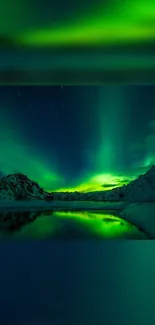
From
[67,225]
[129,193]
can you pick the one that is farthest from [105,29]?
[67,225]

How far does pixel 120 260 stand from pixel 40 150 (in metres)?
1.94

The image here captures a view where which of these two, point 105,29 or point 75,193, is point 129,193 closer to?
point 75,193

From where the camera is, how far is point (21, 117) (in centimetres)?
499

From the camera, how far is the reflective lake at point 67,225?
4.77 m

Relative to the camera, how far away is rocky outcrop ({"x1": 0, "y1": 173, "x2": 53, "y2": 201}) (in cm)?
495

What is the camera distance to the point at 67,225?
486 cm

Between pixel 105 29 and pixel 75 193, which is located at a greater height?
pixel 105 29

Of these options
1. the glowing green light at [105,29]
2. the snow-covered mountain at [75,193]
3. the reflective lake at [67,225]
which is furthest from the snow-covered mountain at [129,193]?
the glowing green light at [105,29]

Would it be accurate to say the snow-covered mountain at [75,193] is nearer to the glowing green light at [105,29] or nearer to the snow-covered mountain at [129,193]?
the snow-covered mountain at [129,193]

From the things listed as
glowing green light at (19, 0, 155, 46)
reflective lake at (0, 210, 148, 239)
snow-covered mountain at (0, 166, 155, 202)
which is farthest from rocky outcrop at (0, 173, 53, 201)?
glowing green light at (19, 0, 155, 46)

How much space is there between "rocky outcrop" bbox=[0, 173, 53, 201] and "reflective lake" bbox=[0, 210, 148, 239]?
0.61 feet

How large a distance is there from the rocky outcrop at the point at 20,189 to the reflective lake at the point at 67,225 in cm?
19

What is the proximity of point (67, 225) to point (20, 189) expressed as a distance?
27.9 inches

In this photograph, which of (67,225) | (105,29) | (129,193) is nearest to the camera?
(105,29)
